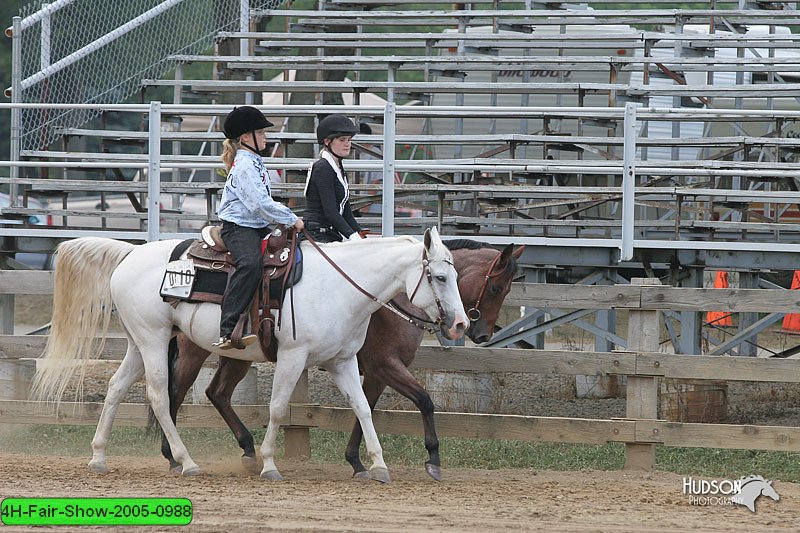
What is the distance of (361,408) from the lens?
7977 millimetres

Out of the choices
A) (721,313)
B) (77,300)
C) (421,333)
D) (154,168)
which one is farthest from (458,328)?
(721,313)

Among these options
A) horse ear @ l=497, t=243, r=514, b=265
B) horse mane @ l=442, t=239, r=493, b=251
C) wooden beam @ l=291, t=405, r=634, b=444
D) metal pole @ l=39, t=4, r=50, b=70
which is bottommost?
wooden beam @ l=291, t=405, r=634, b=444

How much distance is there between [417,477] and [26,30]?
7403mm

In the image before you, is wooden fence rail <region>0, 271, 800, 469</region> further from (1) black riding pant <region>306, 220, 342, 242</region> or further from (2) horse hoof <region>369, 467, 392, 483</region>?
(1) black riding pant <region>306, 220, 342, 242</region>

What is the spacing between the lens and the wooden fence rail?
8.71 m

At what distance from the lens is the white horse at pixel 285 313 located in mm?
7945

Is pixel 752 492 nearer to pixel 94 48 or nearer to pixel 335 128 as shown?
pixel 335 128

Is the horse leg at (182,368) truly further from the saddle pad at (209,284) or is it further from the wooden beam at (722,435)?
the wooden beam at (722,435)

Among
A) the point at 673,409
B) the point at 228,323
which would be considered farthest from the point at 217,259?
the point at 673,409

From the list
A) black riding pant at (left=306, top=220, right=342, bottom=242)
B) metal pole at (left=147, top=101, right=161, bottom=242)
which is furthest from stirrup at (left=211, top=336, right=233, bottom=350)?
metal pole at (left=147, top=101, right=161, bottom=242)

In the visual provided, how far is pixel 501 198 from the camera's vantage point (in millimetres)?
12094

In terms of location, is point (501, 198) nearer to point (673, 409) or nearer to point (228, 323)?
point (673, 409)

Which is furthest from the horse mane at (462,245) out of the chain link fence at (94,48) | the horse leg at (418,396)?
the chain link fence at (94,48)

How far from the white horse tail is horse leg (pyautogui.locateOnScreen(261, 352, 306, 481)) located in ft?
5.12
